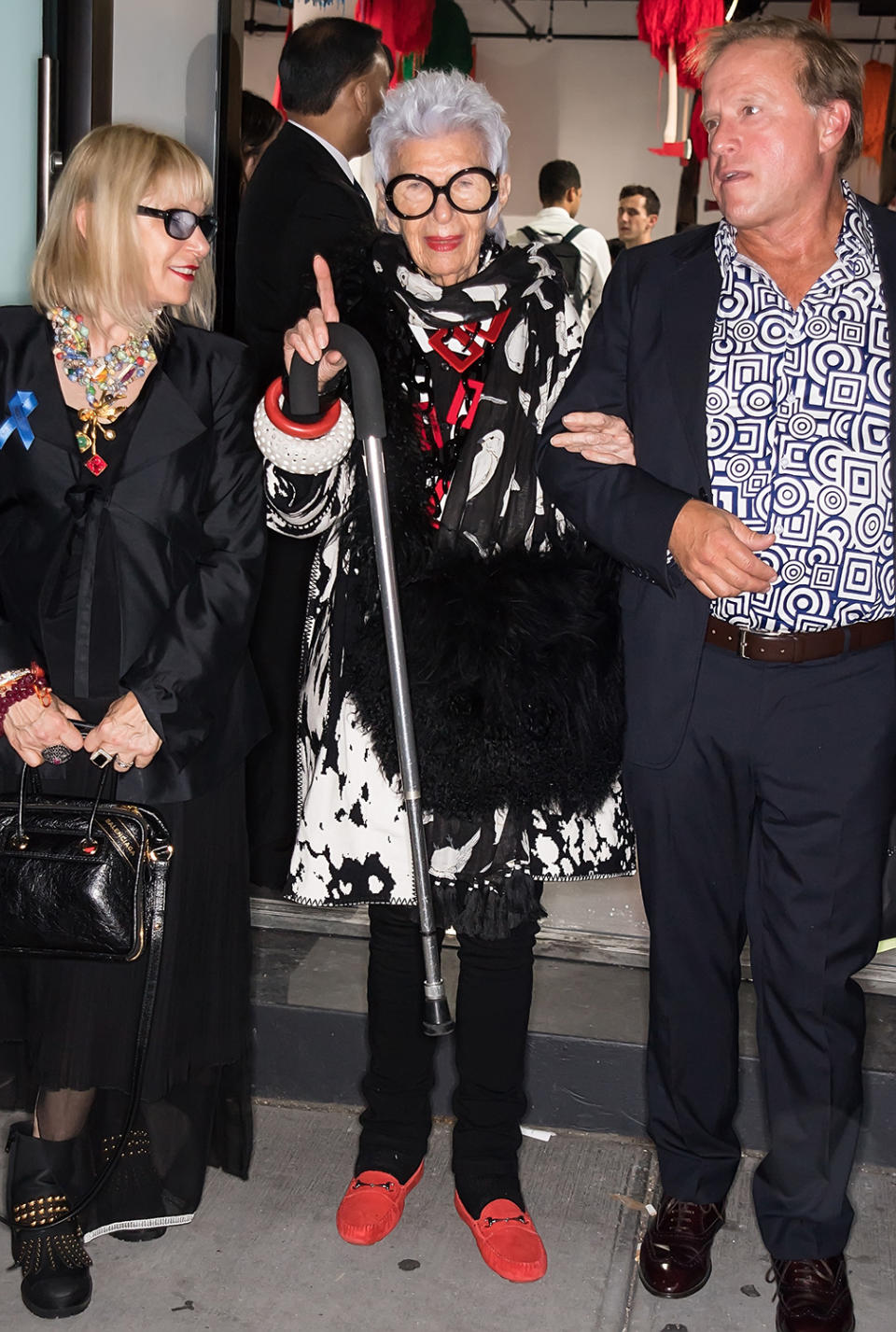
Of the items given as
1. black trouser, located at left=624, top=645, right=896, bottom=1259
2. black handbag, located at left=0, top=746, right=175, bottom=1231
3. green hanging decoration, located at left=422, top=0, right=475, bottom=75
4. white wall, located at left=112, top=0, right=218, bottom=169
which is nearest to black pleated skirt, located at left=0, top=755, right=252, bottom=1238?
black handbag, located at left=0, top=746, right=175, bottom=1231

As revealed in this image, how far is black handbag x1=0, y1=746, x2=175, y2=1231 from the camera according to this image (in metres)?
2.13

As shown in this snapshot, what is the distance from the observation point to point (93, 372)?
2.21 meters

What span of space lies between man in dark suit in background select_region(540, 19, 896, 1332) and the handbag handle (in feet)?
2.79

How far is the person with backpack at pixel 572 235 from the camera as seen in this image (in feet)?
18.3

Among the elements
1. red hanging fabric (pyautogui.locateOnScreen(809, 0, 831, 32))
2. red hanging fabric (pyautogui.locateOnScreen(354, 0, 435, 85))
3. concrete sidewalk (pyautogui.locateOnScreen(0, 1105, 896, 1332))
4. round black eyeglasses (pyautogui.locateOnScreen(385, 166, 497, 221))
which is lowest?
concrete sidewalk (pyautogui.locateOnScreen(0, 1105, 896, 1332))

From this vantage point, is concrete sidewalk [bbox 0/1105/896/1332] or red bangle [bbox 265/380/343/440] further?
concrete sidewalk [bbox 0/1105/896/1332]

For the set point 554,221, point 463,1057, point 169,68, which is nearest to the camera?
point 463,1057

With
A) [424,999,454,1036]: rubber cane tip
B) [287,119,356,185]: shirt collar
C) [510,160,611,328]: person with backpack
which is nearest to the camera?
[424,999,454,1036]: rubber cane tip

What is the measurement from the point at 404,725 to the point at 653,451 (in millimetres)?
582

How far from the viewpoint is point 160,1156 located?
2.46 meters

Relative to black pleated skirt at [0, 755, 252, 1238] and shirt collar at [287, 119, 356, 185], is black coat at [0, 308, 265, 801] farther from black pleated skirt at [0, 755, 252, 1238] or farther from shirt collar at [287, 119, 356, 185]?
shirt collar at [287, 119, 356, 185]

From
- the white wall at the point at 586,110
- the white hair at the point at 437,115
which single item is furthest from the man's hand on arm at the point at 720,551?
the white wall at the point at 586,110

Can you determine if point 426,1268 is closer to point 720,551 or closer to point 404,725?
point 404,725

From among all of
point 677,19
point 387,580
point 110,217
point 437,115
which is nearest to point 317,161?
point 437,115
